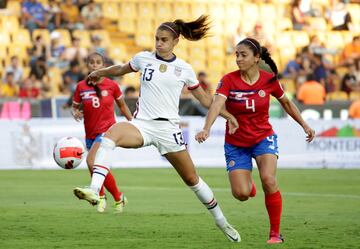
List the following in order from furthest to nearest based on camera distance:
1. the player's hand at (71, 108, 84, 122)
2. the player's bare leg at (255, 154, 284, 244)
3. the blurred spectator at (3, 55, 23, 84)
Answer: the blurred spectator at (3, 55, 23, 84)
the player's hand at (71, 108, 84, 122)
the player's bare leg at (255, 154, 284, 244)

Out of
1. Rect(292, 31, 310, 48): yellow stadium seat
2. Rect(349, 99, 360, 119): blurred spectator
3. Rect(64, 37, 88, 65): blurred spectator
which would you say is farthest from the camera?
Rect(292, 31, 310, 48): yellow stadium seat

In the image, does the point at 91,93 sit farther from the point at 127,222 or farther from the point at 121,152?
the point at 121,152

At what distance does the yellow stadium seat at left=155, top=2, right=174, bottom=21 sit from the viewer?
3419 cm

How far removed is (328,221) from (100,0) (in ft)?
67.2

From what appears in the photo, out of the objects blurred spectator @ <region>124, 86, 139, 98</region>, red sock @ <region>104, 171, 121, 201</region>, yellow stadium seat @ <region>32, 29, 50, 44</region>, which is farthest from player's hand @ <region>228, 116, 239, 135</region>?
yellow stadium seat @ <region>32, 29, 50, 44</region>

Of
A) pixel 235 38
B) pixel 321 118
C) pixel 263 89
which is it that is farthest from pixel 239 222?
pixel 235 38

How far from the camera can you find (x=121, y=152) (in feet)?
82.5

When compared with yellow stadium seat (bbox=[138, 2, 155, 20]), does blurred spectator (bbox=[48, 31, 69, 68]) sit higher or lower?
lower

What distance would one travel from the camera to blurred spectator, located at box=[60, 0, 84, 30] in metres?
31.3

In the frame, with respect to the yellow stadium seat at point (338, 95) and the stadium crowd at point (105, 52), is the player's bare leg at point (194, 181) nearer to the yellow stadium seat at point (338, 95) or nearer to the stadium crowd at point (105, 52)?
the stadium crowd at point (105, 52)

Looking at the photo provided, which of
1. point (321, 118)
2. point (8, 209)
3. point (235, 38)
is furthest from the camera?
point (235, 38)

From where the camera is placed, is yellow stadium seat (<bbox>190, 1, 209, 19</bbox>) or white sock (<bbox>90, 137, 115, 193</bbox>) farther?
yellow stadium seat (<bbox>190, 1, 209, 19</bbox>)

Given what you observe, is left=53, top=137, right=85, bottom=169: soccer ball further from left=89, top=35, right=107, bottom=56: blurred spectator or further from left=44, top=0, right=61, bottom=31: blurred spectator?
left=44, top=0, right=61, bottom=31: blurred spectator

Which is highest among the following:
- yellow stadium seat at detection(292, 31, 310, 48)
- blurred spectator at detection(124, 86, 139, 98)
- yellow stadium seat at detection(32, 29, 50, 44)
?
yellow stadium seat at detection(32, 29, 50, 44)
